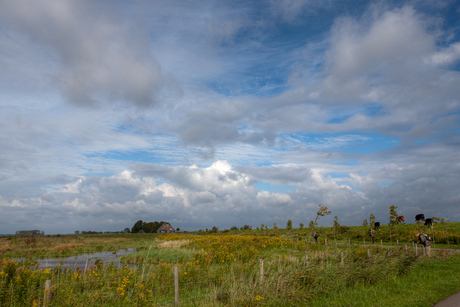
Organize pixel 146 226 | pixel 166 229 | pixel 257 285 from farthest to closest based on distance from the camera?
1. pixel 146 226
2. pixel 166 229
3. pixel 257 285

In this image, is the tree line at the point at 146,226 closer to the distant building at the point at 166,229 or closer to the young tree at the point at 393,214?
the distant building at the point at 166,229

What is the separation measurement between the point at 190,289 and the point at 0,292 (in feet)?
20.5

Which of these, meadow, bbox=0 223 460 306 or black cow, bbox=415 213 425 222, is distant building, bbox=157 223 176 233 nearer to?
black cow, bbox=415 213 425 222

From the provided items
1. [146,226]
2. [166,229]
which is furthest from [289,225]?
[146,226]

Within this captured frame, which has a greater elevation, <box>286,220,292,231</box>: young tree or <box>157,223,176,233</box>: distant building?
<box>286,220,292,231</box>: young tree

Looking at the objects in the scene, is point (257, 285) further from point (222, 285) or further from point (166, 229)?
point (166, 229)

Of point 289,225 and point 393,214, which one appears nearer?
point 393,214

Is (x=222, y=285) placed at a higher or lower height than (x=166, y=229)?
higher

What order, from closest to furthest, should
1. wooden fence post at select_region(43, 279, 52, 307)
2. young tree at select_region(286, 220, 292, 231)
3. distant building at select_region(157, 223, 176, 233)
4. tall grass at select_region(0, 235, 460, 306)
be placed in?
wooden fence post at select_region(43, 279, 52, 307) → tall grass at select_region(0, 235, 460, 306) → young tree at select_region(286, 220, 292, 231) → distant building at select_region(157, 223, 176, 233)

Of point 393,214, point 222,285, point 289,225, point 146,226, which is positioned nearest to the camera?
point 222,285

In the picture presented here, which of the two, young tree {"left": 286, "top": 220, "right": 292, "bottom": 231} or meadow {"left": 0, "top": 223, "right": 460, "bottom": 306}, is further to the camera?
young tree {"left": 286, "top": 220, "right": 292, "bottom": 231}

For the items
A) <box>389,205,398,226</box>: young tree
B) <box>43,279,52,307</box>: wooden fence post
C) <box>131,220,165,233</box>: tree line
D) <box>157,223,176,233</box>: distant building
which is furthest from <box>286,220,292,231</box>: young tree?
<box>131,220,165,233</box>: tree line

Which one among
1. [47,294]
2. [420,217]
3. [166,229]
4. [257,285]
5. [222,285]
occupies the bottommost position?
[166,229]

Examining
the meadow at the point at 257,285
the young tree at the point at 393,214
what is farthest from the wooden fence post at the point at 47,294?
the young tree at the point at 393,214
